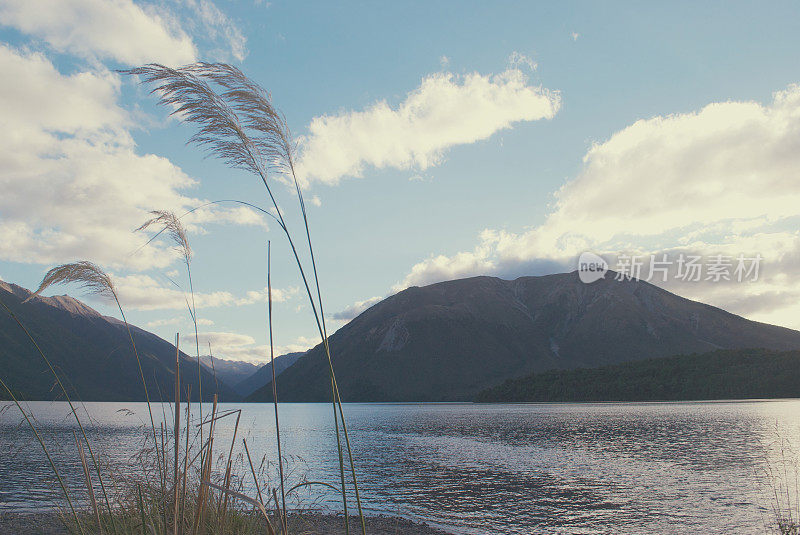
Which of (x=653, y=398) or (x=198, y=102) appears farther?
(x=653, y=398)

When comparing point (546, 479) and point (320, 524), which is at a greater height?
point (320, 524)

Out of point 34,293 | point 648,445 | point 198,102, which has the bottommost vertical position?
point 648,445

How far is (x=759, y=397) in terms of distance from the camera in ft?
608

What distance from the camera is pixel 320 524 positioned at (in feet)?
65.2

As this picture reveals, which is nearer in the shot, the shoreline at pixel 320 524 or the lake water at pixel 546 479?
the shoreline at pixel 320 524

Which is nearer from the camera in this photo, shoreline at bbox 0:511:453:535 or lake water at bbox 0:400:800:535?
shoreline at bbox 0:511:453:535

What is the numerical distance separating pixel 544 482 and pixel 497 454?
672 inches

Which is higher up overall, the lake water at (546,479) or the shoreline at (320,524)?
the shoreline at (320,524)

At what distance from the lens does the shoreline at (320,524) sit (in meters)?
17.4

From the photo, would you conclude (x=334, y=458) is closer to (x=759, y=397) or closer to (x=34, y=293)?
(x=34, y=293)

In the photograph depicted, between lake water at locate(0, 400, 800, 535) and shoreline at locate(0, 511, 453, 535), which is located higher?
shoreline at locate(0, 511, 453, 535)

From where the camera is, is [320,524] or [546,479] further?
[546,479]

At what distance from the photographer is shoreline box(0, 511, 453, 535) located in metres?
17.4

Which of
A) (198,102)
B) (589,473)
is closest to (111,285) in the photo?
(198,102)
